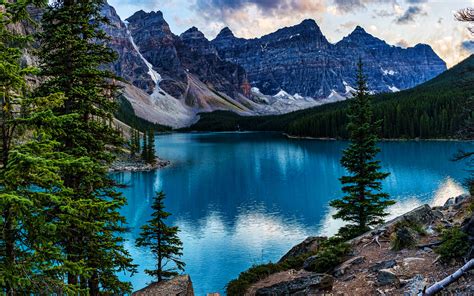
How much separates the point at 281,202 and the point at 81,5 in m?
39.7

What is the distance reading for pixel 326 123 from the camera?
502ft

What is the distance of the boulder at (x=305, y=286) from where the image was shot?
1394 cm

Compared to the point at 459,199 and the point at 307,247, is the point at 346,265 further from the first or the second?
the point at 459,199

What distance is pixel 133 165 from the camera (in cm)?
8631

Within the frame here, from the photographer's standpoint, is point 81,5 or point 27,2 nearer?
point 27,2

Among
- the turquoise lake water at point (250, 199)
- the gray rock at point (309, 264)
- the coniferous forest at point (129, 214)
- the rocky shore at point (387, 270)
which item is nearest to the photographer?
the coniferous forest at point (129, 214)

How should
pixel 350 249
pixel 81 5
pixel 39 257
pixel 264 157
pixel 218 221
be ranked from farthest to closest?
pixel 264 157 → pixel 218 221 → pixel 350 249 → pixel 81 5 → pixel 39 257

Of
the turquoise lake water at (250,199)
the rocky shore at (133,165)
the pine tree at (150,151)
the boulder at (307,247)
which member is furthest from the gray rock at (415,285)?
the pine tree at (150,151)

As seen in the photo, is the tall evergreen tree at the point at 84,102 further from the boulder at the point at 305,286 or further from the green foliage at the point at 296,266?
the green foliage at the point at 296,266

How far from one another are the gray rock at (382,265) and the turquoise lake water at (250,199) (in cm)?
1269

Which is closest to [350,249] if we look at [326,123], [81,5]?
[81,5]

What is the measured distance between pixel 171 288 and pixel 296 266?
641cm

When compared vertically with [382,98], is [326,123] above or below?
below

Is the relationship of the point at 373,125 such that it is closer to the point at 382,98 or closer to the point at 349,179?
the point at 349,179
